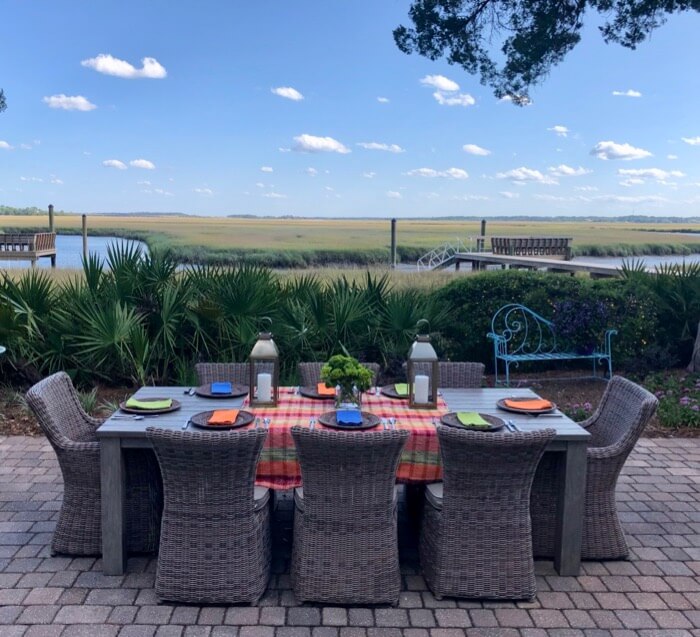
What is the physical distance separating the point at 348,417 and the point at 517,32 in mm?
7487


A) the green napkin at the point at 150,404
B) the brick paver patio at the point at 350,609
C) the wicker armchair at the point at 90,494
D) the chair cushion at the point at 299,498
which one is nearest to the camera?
the brick paver patio at the point at 350,609

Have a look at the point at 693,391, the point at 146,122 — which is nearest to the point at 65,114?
the point at 146,122

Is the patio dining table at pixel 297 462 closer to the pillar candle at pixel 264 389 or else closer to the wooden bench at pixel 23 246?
the pillar candle at pixel 264 389

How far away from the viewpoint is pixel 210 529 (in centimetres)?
297

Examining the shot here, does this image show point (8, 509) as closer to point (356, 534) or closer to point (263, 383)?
point (263, 383)

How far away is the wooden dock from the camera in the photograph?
1246 centimetres

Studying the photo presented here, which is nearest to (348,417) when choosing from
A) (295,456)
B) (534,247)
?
(295,456)

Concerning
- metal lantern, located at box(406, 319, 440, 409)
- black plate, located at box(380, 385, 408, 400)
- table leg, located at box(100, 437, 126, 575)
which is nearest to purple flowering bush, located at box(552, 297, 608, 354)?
black plate, located at box(380, 385, 408, 400)

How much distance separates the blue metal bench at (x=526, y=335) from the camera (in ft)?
24.6

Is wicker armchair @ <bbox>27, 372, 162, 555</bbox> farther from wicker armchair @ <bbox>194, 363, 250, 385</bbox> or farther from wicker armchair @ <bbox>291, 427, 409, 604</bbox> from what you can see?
wicker armchair @ <bbox>194, 363, 250, 385</bbox>

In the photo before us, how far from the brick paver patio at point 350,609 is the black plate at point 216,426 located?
75cm

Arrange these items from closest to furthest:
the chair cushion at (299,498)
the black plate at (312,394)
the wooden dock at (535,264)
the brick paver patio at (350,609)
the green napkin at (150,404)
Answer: the brick paver patio at (350,609)
the chair cushion at (299,498)
the green napkin at (150,404)
the black plate at (312,394)
the wooden dock at (535,264)

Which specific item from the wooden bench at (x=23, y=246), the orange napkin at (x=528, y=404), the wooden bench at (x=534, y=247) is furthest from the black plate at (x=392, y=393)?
the wooden bench at (x=534, y=247)

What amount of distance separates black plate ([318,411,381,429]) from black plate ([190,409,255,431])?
357 millimetres
